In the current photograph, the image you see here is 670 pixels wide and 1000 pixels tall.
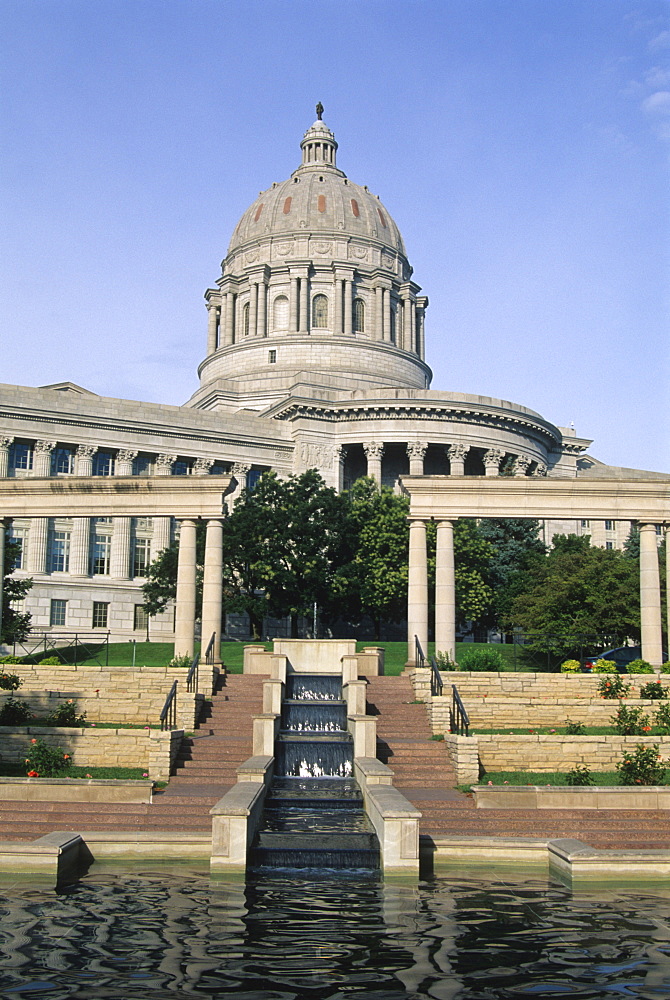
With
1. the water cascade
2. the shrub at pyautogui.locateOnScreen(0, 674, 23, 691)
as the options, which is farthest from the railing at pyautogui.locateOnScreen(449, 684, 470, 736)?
the shrub at pyautogui.locateOnScreen(0, 674, 23, 691)

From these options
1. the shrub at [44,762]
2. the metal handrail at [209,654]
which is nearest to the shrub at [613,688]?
the metal handrail at [209,654]

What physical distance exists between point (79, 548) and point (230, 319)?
132 feet

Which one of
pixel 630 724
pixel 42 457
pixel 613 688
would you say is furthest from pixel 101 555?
pixel 630 724

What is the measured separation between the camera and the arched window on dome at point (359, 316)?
99.1m

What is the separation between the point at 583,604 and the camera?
1767 inches

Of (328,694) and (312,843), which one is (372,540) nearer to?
(328,694)

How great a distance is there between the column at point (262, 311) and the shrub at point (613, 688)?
72.0 metres

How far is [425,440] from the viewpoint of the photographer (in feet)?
252

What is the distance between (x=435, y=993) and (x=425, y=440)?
67.1m

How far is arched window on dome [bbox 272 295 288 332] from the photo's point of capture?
98250 millimetres

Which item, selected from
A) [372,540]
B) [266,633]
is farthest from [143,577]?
[372,540]

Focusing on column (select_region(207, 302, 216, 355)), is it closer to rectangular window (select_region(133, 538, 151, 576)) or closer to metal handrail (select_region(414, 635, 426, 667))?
rectangular window (select_region(133, 538, 151, 576))

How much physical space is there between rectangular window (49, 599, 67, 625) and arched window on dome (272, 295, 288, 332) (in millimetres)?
40925

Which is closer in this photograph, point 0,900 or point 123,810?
point 0,900
